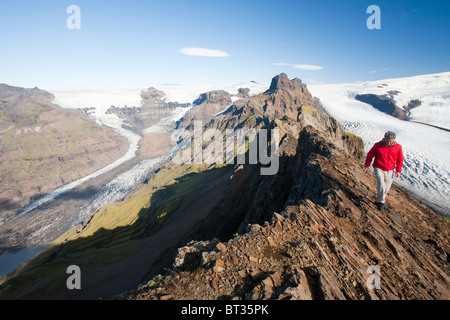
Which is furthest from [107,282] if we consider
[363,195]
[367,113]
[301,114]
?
[367,113]

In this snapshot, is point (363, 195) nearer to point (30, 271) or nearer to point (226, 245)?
point (226, 245)

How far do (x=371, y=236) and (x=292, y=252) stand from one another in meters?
6.15

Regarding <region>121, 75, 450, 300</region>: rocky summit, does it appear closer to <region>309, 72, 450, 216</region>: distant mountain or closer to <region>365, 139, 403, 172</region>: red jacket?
<region>365, 139, 403, 172</region>: red jacket

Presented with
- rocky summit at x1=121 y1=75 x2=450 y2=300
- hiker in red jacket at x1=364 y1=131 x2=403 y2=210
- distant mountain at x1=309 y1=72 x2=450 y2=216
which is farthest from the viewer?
distant mountain at x1=309 y1=72 x2=450 y2=216
